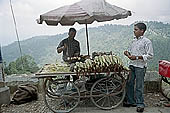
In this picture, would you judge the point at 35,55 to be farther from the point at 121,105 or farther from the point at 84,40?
the point at 121,105

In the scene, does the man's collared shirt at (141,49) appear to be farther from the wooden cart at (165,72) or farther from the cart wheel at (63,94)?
the cart wheel at (63,94)

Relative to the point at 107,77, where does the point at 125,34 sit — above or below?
above

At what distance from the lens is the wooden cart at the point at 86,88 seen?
4.91 metres

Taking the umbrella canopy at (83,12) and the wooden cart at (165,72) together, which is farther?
the wooden cart at (165,72)

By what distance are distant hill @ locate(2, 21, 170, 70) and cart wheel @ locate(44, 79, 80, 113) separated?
1654 millimetres

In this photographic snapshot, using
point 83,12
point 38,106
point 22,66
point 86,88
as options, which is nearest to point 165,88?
point 86,88

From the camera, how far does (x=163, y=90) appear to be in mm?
5926

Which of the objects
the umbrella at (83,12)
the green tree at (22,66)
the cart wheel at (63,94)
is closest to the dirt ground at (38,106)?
the cart wheel at (63,94)

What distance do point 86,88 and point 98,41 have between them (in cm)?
225

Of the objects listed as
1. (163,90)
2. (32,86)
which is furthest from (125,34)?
(32,86)

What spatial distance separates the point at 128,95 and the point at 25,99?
8.17ft

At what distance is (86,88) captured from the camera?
5164 mm

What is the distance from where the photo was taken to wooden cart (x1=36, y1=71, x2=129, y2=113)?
4906 mm

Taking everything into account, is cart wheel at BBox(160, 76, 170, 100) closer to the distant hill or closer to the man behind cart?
the distant hill
